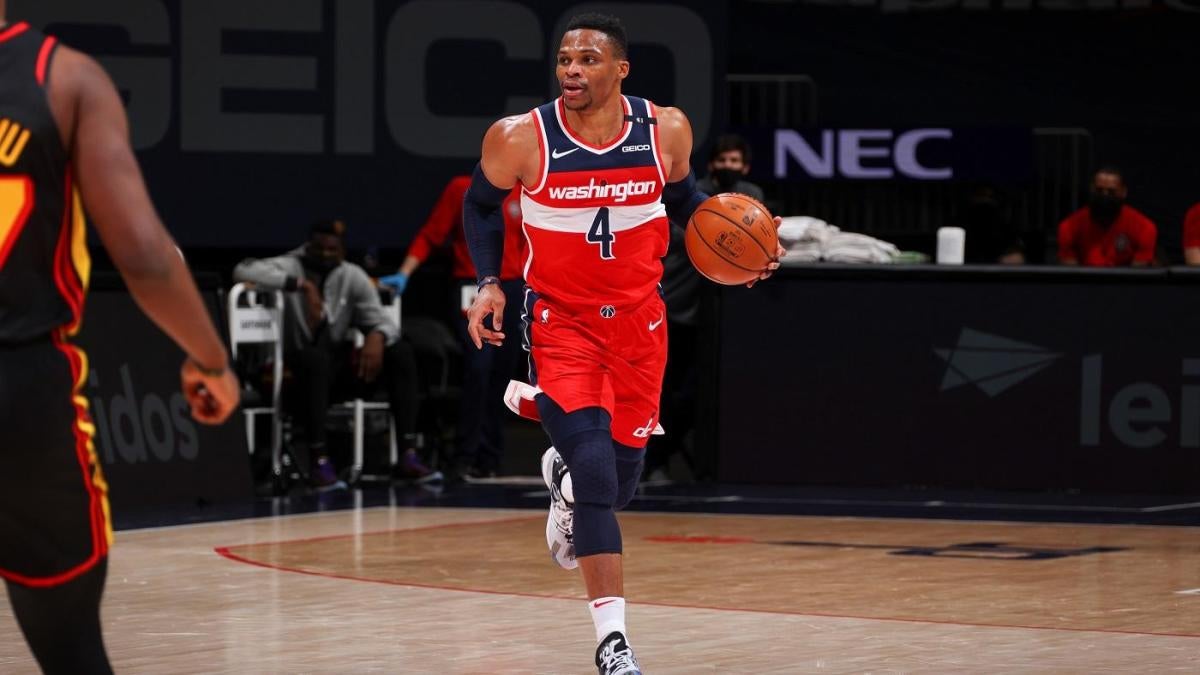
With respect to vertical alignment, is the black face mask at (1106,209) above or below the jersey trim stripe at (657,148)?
below

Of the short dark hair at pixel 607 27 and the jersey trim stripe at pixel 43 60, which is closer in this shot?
the jersey trim stripe at pixel 43 60

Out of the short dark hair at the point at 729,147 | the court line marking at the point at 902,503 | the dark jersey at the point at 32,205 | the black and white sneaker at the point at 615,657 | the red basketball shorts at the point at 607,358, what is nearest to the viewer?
the dark jersey at the point at 32,205

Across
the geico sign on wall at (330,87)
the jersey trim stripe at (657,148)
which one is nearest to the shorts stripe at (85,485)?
the jersey trim stripe at (657,148)

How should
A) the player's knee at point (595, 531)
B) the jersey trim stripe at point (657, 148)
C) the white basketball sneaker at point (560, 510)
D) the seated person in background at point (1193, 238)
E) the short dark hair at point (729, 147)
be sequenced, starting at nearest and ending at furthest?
the player's knee at point (595, 531) < the jersey trim stripe at point (657, 148) < the white basketball sneaker at point (560, 510) < the short dark hair at point (729, 147) < the seated person in background at point (1193, 238)

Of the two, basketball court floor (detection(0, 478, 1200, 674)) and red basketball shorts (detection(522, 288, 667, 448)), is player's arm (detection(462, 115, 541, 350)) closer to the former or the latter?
red basketball shorts (detection(522, 288, 667, 448))

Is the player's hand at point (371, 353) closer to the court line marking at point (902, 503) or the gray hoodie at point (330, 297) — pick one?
the gray hoodie at point (330, 297)

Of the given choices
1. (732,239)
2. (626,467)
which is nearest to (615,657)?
(626,467)

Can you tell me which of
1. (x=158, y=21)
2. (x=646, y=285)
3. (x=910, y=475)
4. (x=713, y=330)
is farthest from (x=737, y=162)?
(x=646, y=285)

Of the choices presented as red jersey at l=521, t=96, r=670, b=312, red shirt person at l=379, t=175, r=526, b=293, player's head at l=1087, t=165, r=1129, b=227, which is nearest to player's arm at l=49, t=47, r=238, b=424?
red jersey at l=521, t=96, r=670, b=312

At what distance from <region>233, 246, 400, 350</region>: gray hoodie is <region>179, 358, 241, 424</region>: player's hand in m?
9.00

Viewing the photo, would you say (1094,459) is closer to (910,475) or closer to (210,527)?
(910,475)

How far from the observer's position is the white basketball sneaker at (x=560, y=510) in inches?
277

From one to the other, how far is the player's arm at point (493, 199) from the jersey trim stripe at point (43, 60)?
9.46ft

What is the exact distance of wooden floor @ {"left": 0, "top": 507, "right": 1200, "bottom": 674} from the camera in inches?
272
